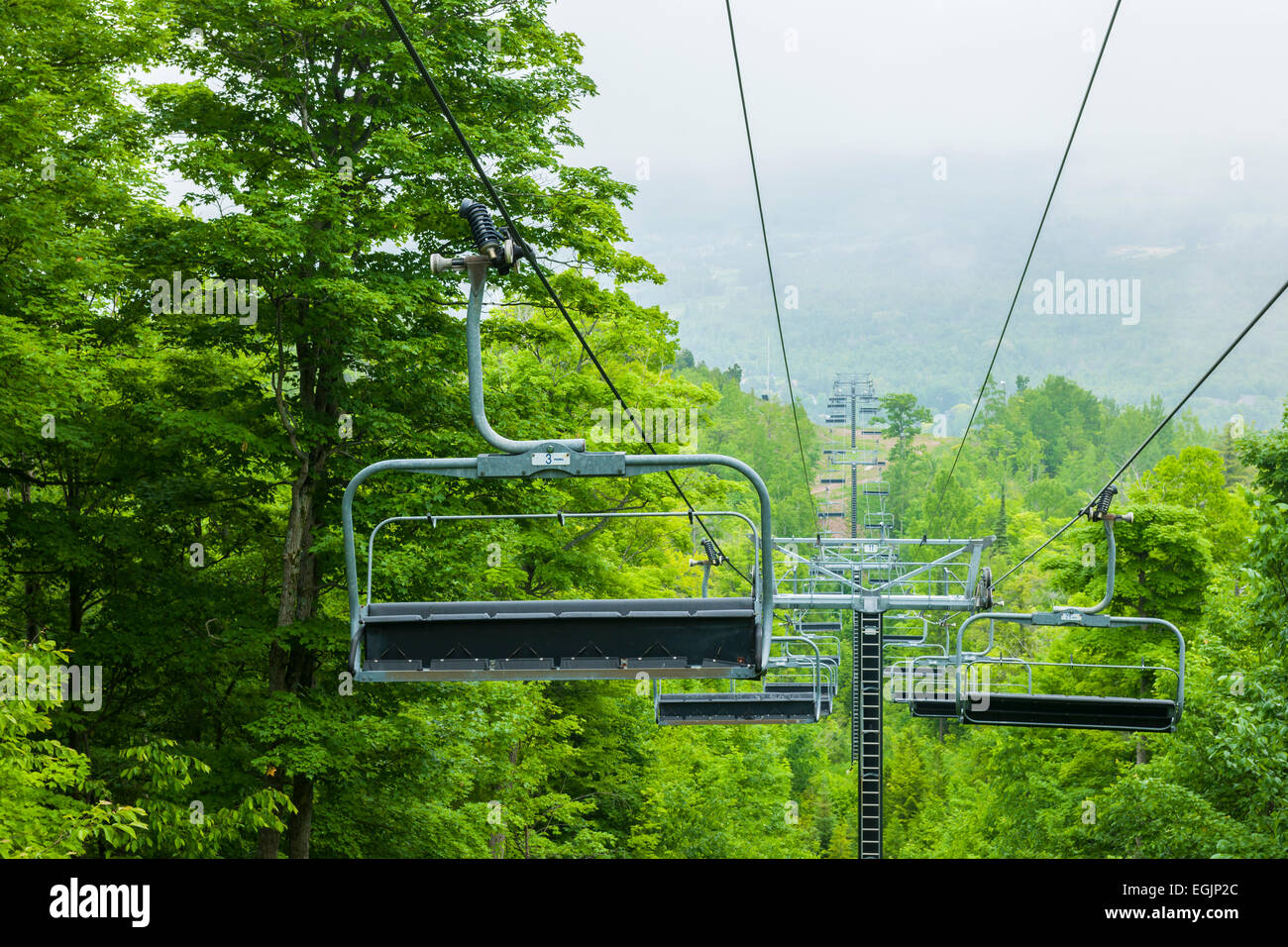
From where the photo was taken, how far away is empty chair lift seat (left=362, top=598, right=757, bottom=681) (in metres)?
6.46

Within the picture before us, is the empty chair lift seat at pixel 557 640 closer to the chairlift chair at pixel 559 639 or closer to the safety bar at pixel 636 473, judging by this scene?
the chairlift chair at pixel 559 639

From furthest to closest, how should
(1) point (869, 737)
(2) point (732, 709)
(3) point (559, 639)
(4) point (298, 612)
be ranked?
(1) point (869, 737), (4) point (298, 612), (2) point (732, 709), (3) point (559, 639)

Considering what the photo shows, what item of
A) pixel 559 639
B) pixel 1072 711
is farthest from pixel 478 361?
pixel 1072 711

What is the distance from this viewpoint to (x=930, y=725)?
7631 cm

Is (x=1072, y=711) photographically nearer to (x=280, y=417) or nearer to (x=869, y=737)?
(x=869, y=737)

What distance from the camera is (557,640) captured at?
6664 millimetres

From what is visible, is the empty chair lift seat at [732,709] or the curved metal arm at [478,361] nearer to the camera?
the curved metal arm at [478,361]

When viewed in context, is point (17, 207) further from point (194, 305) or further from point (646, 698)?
point (646, 698)

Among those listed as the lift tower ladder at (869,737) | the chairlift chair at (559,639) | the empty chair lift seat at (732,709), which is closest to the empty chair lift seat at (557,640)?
the chairlift chair at (559,639)

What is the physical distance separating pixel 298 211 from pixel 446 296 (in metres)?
2.64

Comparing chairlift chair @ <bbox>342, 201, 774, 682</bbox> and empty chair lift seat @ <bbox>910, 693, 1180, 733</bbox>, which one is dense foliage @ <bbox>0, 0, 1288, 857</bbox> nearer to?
empty chair lift seat @ <bbox>910, 693, 1180, 733</bbox>

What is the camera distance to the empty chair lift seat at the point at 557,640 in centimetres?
Result: 646
